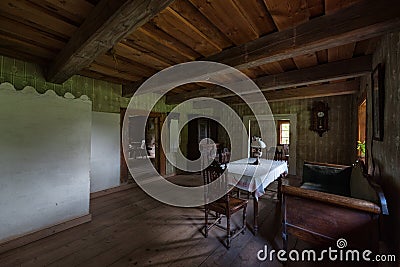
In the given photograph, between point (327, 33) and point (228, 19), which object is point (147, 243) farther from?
point (327, 33)

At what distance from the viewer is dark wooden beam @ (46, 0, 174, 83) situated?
132cm

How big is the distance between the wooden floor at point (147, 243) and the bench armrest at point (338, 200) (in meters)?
0.77

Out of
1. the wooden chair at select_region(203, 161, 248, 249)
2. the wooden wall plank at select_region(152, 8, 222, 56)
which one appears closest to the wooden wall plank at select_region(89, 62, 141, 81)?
the wooden wall plank at select_region(152, 8, 222, 56)

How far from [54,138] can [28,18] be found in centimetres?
142

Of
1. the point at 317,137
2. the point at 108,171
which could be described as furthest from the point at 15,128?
the point at 317,137

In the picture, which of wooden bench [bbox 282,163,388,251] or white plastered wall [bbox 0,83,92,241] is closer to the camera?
wooden bench [bbox 282,163,388,251]

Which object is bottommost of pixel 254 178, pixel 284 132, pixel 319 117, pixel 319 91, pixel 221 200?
pixel 221 200

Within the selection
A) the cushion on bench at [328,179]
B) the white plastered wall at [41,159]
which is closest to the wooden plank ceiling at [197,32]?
the white plastered wall at [41,159]

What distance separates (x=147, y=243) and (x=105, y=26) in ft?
7.45

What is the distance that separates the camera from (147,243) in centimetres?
226

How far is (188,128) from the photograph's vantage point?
20.2 feet

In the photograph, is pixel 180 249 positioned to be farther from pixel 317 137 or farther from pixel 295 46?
pixel 317 137

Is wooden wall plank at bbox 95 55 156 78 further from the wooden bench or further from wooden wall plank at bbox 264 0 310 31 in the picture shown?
the wooden bench

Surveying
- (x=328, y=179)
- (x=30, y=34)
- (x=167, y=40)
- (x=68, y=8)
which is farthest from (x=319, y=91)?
(x=30, y=34)
